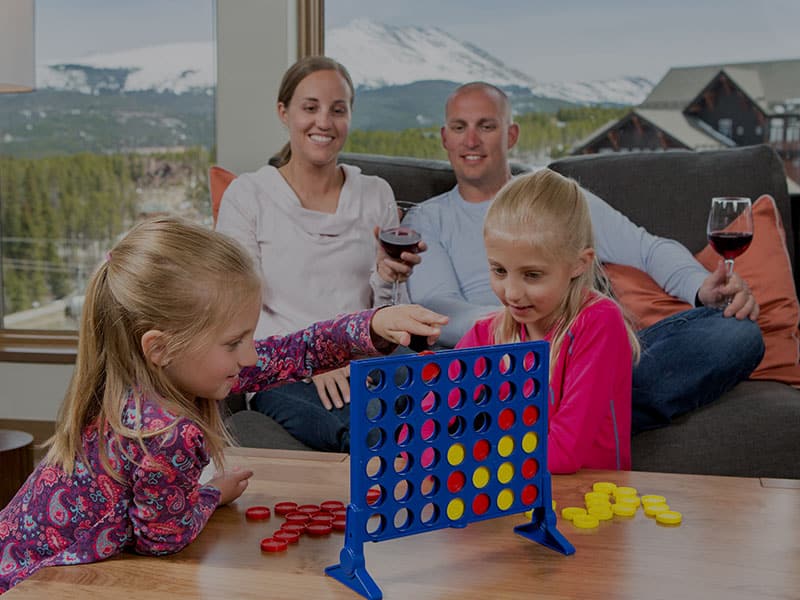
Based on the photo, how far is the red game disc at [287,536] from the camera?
1.31m

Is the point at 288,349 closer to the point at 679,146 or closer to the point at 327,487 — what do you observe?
the point at 327,487

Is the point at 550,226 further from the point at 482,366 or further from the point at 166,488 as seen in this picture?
the point at 166,488

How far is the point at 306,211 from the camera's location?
2920mm

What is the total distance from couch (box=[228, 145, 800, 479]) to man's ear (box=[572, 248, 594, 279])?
2.05ft

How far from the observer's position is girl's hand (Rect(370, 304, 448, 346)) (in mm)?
1461

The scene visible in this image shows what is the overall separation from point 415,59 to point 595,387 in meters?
2.52

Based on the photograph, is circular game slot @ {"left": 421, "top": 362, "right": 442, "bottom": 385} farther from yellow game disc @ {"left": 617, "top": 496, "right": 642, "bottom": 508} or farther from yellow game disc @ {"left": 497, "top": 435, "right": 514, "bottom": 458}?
yellow game disc @ {"left": 617, "top": 496, "right": 642, "bottom": 508}

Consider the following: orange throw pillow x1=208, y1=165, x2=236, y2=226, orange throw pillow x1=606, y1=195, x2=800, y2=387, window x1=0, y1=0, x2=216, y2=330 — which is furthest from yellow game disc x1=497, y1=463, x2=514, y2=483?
window x1=0, y1=0, x2=216, y2=330

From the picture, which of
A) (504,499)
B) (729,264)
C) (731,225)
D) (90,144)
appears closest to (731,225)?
(731,225)

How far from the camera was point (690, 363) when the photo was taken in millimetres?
2510

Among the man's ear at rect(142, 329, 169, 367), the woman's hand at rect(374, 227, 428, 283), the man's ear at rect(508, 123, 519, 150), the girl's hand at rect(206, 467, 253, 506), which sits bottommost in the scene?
the girl's hand at rect(206, 467, 253, 506)

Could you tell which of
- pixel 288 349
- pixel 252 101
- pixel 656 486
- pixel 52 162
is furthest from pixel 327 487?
pixel 52 162

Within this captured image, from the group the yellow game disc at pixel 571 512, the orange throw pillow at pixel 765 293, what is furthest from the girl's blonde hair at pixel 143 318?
the orange throw pillow at pixel 765 293

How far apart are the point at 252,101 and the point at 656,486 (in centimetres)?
263
